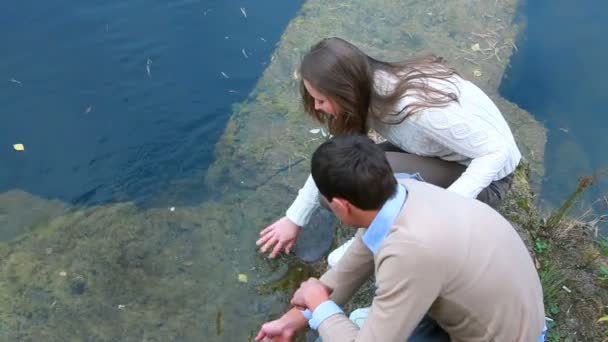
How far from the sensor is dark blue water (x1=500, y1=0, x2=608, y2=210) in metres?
3.88

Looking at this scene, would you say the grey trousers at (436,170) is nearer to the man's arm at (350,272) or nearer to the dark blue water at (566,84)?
the man's arm at (350,272)

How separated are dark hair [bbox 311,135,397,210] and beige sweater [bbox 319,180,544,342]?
8 centimetres

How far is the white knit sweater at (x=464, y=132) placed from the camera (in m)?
2.20

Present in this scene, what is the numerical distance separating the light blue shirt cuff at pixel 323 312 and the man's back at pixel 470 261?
12.2 inches

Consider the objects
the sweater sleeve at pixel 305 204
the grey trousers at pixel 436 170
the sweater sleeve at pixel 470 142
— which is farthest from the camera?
the sweater sleeve at pixel 305 204

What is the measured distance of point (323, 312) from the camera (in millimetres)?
1864

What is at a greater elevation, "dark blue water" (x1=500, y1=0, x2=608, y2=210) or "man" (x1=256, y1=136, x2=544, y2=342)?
"man" (x1=256, y1=136, x2=544, y2=342)

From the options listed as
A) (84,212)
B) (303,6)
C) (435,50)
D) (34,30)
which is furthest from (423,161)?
(34,30)

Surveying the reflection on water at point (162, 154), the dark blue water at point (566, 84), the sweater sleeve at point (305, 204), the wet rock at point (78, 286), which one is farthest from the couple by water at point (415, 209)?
the dark blue water at point (566, 84)

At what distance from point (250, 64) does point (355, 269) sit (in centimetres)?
230

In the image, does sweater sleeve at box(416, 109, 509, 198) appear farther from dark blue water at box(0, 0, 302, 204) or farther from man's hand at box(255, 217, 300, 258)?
dark blue water at box(0, 0, 302, 204)

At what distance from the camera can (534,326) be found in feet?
5.45

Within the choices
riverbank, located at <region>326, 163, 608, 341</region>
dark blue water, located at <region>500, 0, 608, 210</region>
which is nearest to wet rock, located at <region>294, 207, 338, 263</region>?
riverbank, located at <region>326, 163, 608, 341</region>

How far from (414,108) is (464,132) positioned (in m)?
0.20
